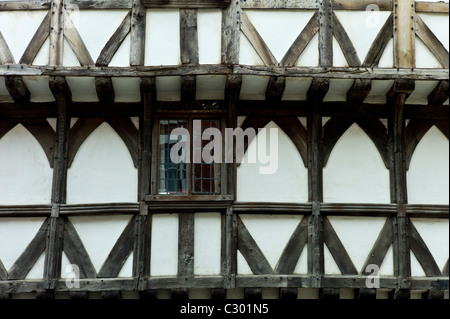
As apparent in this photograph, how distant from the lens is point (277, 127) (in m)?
8.80

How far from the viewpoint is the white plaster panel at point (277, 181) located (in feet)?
28.2

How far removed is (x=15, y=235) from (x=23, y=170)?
0.85 m

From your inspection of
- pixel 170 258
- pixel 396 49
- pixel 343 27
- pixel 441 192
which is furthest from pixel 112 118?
pixel 441 192

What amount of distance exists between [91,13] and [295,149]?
10.4 ft

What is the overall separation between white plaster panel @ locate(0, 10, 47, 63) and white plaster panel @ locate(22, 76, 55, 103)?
0.37 meters

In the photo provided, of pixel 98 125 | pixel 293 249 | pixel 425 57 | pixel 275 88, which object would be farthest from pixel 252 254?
pixel 425 57

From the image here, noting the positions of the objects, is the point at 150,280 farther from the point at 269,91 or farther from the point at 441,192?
the point at 441,192

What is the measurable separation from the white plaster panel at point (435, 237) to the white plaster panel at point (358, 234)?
1.65 feet

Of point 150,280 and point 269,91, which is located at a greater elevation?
point 269,91

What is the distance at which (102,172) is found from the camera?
8.69 meters

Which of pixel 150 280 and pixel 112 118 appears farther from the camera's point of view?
pixel 112 118

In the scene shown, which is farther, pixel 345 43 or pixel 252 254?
pixel 345 43

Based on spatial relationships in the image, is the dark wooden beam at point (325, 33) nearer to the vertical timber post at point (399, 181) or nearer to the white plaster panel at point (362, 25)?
the white plaster panel at point (362, 25)

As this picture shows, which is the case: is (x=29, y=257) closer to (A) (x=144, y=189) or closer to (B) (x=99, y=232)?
(B) (x=99, y=232)
